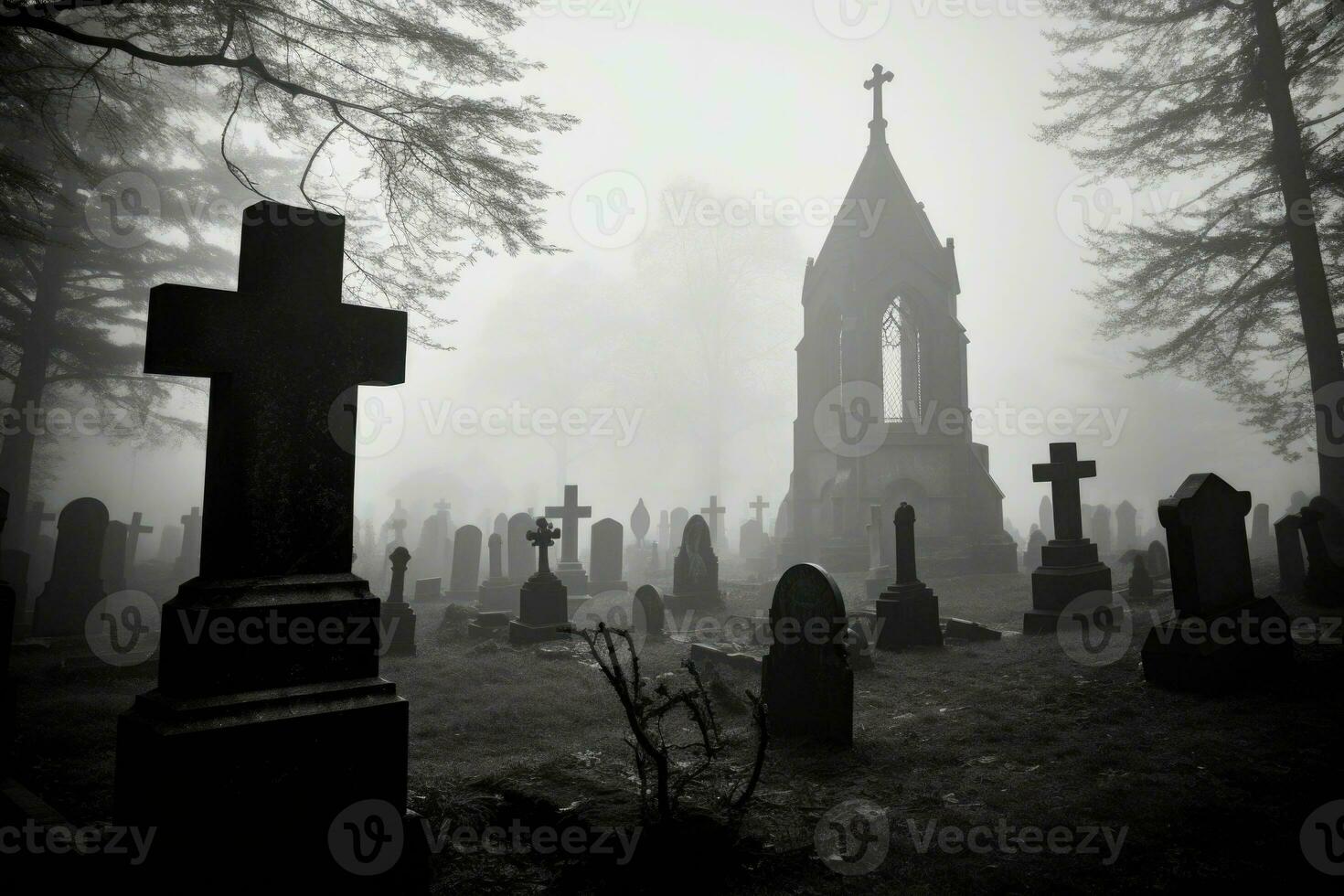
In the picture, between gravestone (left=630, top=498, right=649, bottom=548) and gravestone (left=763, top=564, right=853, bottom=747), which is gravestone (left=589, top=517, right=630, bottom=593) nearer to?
gravestone (left=630, top=498, right=649, bottom=548)

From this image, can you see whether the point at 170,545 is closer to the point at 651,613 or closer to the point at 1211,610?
the point at 651,613

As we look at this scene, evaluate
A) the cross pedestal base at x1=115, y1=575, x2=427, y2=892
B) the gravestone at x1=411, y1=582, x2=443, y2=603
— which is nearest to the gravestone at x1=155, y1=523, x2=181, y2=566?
the gravestone at x1=411, y1=582, x2=443, y2=603

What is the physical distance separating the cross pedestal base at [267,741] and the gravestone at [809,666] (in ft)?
9.62

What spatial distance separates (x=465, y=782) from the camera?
12.7ft

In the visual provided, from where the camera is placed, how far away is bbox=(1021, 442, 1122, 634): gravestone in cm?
891

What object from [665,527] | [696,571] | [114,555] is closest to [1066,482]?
[696,571]

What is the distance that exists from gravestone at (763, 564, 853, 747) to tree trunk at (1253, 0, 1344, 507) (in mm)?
9740

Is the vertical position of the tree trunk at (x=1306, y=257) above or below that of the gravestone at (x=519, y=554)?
above

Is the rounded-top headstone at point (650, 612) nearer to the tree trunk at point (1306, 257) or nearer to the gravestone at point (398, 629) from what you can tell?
the gravestone at point (398, 629)

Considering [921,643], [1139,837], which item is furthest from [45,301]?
[1139,837]

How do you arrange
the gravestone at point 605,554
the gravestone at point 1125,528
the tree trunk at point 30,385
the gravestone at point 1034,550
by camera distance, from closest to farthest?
the tree trunk at point 30,385 < the gravestone at point 605,554 < the gravestone at point 1034,550 < the gravestone at point 1125,528

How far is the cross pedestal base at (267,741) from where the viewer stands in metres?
2.28

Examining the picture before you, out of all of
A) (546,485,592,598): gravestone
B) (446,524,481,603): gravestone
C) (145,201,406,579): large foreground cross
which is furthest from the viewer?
(446,524,481,603): gravestone

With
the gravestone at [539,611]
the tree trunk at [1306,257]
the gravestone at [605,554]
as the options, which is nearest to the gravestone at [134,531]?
the gravestone at [605,554]
